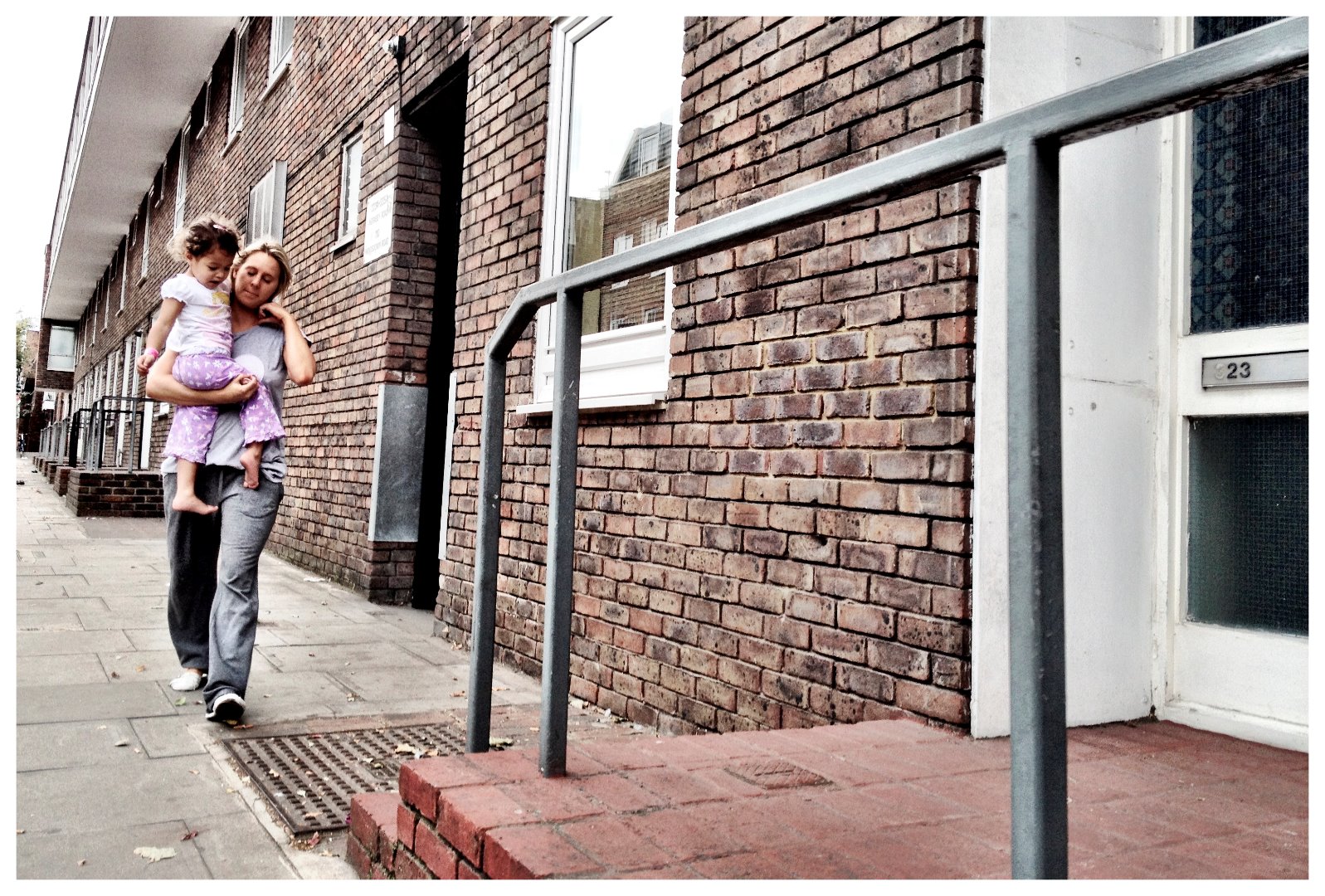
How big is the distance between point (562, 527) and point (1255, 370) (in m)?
1.80

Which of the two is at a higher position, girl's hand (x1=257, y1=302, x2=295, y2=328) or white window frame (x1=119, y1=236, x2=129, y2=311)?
white window frame (x1=119, y1=236, x2=129, y2=311)

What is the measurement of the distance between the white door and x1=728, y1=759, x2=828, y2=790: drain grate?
122 cm

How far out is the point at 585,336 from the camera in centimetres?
455

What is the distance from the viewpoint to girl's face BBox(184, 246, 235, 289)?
3715mm

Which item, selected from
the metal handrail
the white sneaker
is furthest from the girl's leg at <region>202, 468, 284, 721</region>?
the metal handrail

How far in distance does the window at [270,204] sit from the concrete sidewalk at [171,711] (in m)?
3.54

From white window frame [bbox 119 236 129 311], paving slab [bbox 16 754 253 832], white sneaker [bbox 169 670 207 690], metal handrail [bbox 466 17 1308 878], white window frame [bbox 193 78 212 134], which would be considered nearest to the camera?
metal handrail [bbox 466 17 1308 878]

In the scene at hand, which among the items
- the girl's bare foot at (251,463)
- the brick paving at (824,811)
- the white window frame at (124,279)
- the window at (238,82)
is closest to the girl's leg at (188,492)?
the girl's bare foot at (251,463)

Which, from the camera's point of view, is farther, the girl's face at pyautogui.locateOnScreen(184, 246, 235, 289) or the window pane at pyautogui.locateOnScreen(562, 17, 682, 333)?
the window pane at pyautogui.locateOnScreen(562, 17, 682, 333)

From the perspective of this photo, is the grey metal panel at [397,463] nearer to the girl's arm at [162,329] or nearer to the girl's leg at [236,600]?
the girl's arm at [162,329]

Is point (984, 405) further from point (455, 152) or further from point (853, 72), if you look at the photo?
point (455, 152)

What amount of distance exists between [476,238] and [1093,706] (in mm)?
3795

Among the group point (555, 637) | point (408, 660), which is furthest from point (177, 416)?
point (555, 637)

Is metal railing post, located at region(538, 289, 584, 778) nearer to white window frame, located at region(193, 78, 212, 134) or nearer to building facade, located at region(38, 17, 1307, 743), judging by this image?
building facade, located at region(38, 17, 1307, 743)
